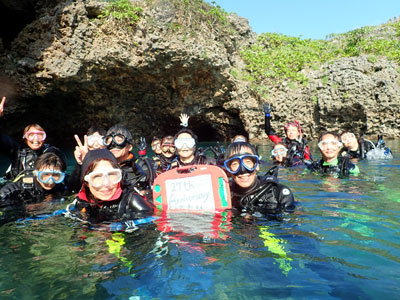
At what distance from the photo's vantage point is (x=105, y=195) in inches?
125

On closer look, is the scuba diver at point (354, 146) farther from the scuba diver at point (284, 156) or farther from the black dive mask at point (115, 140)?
the black dive mask at point (115, 140)

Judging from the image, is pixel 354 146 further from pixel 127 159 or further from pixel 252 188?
pixel 127 159

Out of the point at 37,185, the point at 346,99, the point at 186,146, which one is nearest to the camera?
the point at 186,146

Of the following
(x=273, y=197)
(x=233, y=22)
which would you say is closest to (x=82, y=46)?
(x=233, y=22)

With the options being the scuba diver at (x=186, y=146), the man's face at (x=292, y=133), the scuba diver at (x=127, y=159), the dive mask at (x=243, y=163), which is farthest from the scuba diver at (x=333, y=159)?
the scuba diver at (x=127, y=159)

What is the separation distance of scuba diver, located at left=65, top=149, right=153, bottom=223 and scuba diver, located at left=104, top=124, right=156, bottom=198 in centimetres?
85

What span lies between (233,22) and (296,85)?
4.76m

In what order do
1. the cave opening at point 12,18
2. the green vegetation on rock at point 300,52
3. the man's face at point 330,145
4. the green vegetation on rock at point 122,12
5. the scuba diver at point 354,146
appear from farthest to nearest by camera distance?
the green vegetation on rock at point 300,52, the green vegetation on rock at point 122,12, the cave opening at point 12,18, the scuba diver at point 354,146, the man's face at point 330,145

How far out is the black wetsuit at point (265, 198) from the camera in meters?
3.55

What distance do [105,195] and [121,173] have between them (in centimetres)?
30

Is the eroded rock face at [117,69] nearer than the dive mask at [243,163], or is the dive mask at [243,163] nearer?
the dive mask at [243,163]

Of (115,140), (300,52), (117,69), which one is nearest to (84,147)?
(115,140)

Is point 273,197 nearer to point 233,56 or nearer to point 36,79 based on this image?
point 36,79

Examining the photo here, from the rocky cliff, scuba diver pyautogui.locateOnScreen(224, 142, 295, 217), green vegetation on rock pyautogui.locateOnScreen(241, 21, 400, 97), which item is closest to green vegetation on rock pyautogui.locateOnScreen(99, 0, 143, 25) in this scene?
the rocky cliff
